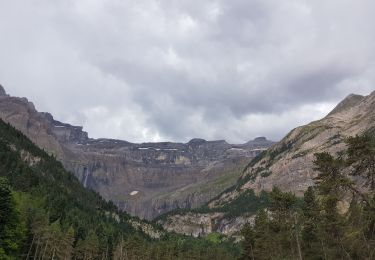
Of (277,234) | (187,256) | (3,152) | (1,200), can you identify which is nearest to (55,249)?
(1,200)

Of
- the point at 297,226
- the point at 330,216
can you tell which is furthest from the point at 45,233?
the point at 330,216

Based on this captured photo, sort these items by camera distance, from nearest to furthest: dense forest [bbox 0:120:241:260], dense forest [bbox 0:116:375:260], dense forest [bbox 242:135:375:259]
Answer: dense forest [bbox 242:135:375:259]
dense forest [bbox 0:116:375:260]
dense forest [bbox 0:120:241:260]

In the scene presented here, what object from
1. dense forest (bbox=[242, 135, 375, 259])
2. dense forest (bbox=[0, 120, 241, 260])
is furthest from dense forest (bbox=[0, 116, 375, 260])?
dense forest (bbox=[0, 120, 241, 260])

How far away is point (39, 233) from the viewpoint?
82.8 metres

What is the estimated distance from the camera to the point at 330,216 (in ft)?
171

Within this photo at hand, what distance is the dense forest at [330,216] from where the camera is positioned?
107ft

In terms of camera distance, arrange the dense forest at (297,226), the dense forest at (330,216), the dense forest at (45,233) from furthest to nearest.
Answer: the dense forest at (45,233) → the dense forest at (297,226) → the dense forest at (330,216)

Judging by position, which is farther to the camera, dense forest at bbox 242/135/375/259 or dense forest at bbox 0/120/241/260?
dense forest at bbox 0/120/241/260

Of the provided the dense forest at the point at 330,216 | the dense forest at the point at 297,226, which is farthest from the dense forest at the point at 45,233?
the dense forest at the point at 330,216

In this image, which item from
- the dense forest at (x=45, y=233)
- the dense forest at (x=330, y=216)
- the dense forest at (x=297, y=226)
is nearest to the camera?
the dense forest at (x=330, y=216)

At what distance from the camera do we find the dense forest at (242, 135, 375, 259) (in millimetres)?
32531

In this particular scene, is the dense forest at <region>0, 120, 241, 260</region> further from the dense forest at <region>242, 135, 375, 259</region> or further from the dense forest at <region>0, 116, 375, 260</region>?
the dense forest at <region>242, 135, 375, 259</region>

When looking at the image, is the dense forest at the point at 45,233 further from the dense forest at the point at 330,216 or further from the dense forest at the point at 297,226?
the dense forest at the point at 330,216

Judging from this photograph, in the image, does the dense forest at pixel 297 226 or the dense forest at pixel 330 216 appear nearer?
the dense forest at pixel 330 216
